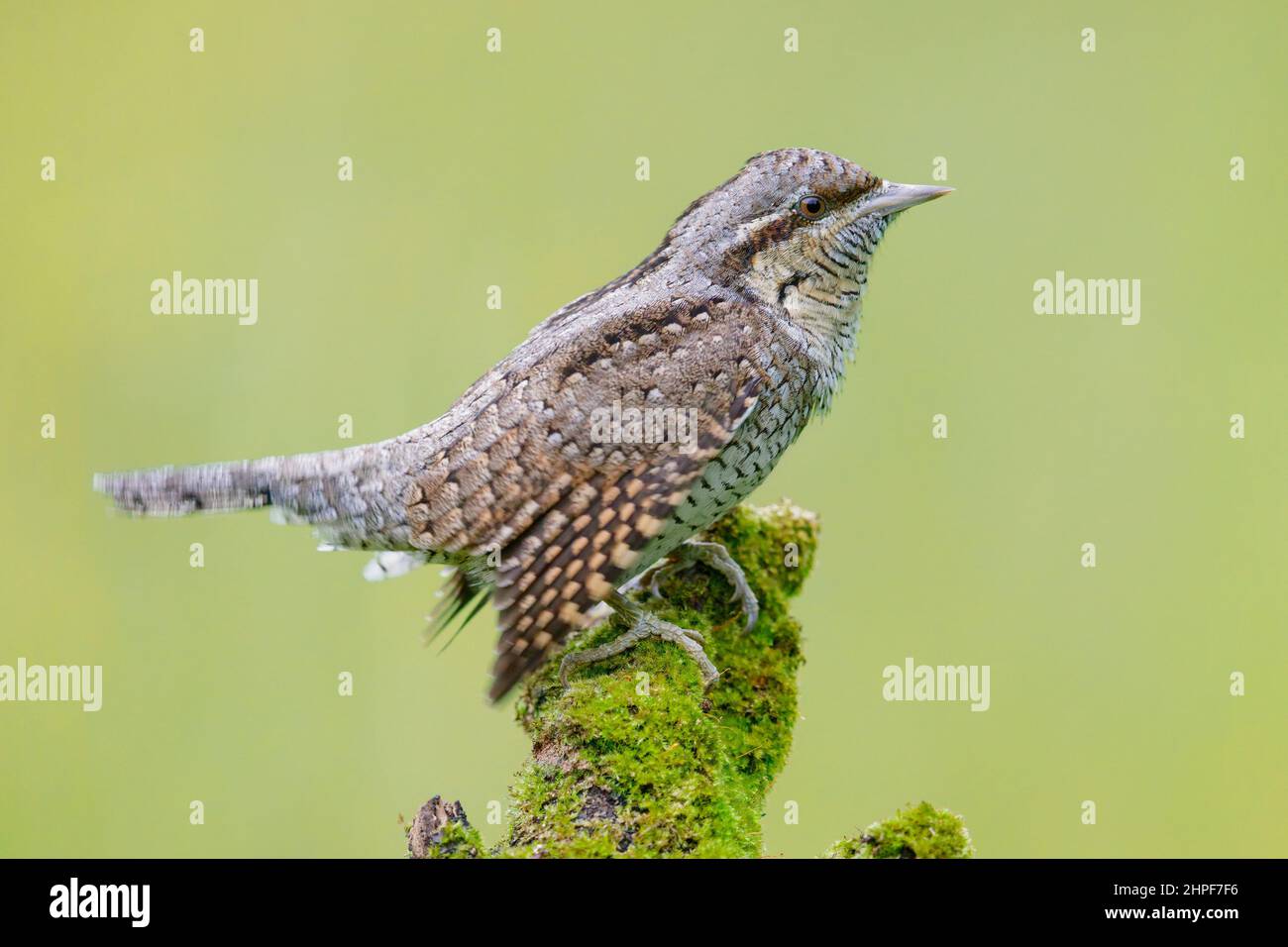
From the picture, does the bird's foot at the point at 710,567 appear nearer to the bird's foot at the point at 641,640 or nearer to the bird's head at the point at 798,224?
the bird's foot at the point at 641,640

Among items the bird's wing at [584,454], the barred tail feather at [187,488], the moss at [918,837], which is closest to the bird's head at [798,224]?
the bird's wing at [584,454]

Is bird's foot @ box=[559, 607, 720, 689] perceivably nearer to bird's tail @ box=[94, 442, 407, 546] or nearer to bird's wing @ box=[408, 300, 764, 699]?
bird's wing @ box=[408, 300, 764, 699]

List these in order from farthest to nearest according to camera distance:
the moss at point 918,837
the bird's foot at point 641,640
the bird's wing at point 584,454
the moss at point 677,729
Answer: the bird's foot at point 641,640 < the bird's wing at point 584,454 < the moss at point 677,729 < the moss at point 918,837

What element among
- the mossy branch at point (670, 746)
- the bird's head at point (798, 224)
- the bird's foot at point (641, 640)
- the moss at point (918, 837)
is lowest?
the moss at point (918, 837)

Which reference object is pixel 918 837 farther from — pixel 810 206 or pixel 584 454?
pixel 810 206

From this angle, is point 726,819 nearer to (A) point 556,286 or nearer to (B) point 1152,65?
(A) point 556,286
